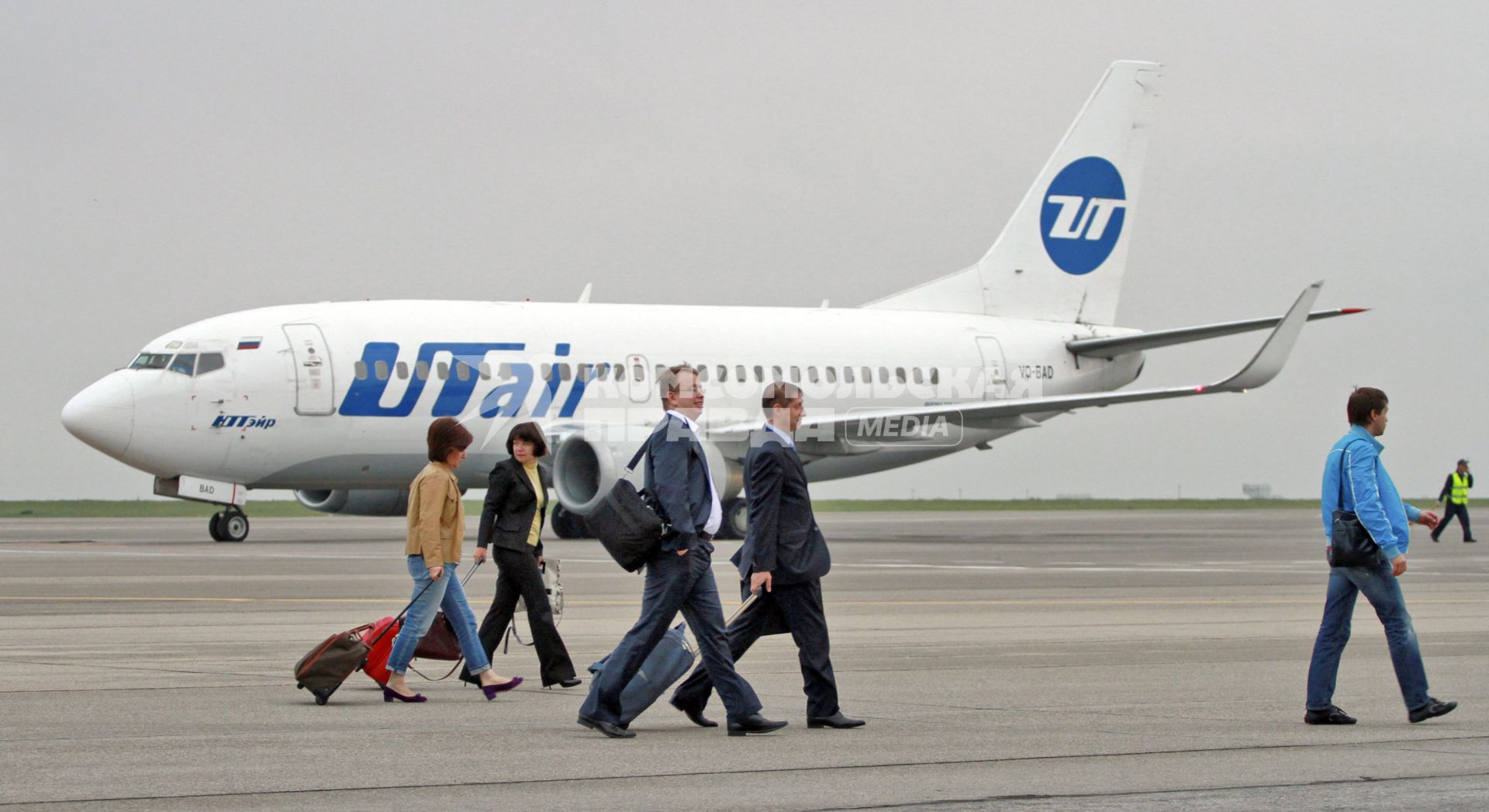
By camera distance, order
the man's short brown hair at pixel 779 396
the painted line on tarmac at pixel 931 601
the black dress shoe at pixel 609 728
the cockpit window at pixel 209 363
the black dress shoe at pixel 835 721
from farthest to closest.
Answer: the cockpit window at pixel 209 363 < the painted line on tarmac at pixel 931 601 < the man's short brown hair at pixel 779 396 < the black dress shoe at pixel 835 721 < the black dress shoe at pixel 609 728

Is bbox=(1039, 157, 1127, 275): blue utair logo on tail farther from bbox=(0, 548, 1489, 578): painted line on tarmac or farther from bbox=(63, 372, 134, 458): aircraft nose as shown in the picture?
bbox=(63, 372, 134, 458): aircraft nose

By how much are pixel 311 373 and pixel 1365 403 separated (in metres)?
19.6

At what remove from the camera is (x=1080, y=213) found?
36531 millimetres

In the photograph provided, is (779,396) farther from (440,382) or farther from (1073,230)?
(1073,230)

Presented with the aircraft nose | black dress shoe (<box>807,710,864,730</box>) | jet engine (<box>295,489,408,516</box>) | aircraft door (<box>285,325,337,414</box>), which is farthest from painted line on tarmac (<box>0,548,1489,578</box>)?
black dress shoe (<box>807,710,864,730</box>)

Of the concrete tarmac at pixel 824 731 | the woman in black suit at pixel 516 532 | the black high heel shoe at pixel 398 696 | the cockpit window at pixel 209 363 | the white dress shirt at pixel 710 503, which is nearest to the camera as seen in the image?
the concrete tarmac at pixel 824 731

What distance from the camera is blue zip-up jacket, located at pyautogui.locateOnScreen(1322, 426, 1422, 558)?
896cm

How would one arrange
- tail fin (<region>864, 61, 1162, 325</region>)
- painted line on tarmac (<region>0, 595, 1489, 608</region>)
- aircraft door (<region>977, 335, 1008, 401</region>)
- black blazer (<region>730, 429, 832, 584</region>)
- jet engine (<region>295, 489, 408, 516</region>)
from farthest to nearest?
tail fin (<region>864, 61, 1162, 325</region>), aircraft door (<region>977, 335, 1008, 401</region>), jet engine (<region>295, 489, 408, 516</region>), painted line on tarmac (<region>0, 595, 1489, 608</region>), black blazer (<region>730, 429, 832, 584</region>)

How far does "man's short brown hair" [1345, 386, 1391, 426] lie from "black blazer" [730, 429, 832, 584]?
9.05 feet

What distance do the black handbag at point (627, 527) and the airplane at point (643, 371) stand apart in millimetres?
16821

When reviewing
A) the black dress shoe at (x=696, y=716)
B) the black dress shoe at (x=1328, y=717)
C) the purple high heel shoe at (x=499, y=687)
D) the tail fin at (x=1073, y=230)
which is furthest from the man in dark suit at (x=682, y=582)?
the tail fin at (x=1073, y=230)

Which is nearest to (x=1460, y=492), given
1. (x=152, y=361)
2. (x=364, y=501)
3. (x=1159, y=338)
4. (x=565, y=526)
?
(x=1159, y=338)

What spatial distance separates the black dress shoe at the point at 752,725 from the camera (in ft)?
28.1

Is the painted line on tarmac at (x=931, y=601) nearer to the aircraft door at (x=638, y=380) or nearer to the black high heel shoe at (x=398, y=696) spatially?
the black high heel shoe at (x=398, y=696)
